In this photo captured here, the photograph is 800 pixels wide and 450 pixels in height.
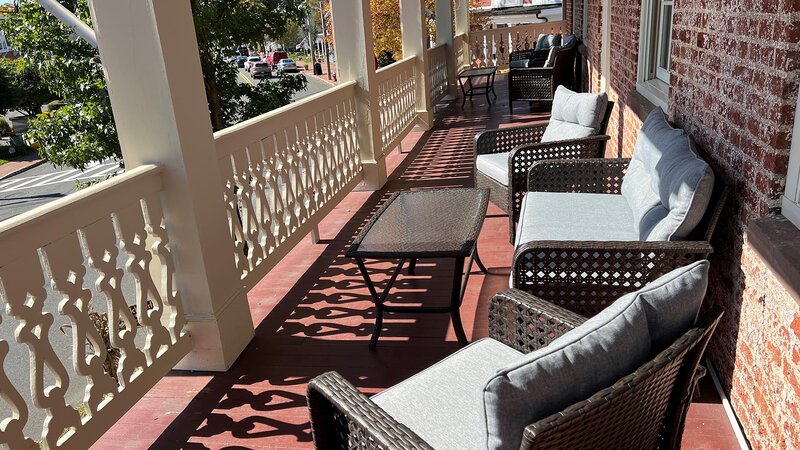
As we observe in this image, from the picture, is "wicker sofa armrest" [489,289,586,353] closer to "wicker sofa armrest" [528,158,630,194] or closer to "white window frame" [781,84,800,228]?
"white window frame" [781,84,800,228]

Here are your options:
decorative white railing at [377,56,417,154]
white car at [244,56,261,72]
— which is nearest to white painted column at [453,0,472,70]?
decorative white railing at [377,56,417,154]

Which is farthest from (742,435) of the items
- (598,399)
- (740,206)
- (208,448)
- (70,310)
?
(70,310)

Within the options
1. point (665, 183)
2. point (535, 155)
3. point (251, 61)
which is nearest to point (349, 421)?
point (665, 183)

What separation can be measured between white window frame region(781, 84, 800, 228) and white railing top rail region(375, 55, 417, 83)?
15.6ft

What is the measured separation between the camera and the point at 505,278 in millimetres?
3707

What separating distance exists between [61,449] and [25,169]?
3047cm

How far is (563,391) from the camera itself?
1.30 meters

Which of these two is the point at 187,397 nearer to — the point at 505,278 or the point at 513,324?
the point at 513,324

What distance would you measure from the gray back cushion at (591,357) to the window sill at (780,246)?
276 mm

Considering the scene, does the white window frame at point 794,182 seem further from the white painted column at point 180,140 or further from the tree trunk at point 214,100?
the tree trunk at point 214,100

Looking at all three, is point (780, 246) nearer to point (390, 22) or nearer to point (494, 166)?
point (494, 166)

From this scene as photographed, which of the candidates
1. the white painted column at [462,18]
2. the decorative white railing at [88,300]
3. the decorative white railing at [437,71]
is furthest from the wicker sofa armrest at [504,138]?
the white painted column at [462,18]

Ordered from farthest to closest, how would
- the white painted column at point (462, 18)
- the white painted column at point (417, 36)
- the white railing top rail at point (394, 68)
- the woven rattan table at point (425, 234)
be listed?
the white painted column at point (462, 18) → the white painted column at point (417, 36) → the white railing top rail at point (394, 68) → the woven rattan table at point (425, 234)

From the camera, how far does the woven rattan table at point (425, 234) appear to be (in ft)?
8.96
